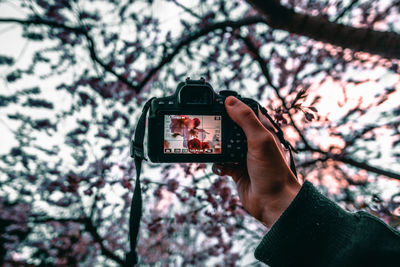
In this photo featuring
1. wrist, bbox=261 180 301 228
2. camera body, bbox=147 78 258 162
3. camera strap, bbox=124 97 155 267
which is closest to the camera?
wrist, bbox=261 180 301 228

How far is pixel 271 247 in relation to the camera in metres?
0.97

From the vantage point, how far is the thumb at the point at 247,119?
54.5 inches

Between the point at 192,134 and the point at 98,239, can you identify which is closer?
the point at 192,134

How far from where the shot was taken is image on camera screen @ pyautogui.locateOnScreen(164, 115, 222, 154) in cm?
167

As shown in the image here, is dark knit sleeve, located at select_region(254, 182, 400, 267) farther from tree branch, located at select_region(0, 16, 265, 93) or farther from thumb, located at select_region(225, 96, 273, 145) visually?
tree branch, located at select_region(0, 16, 265, 93)

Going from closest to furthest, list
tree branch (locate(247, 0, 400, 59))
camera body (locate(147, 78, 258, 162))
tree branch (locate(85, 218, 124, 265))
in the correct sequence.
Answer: camera body (locate(147, 78, 258, 162)) < tree branch (locate(247, 0, 400, 59)) < tree branch (locate(85, 218, 124, 265))

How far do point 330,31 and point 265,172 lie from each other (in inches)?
79.9

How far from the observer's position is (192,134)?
1.71 meters

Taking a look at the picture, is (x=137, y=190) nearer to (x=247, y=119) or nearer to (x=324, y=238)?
(x=247, y=119)

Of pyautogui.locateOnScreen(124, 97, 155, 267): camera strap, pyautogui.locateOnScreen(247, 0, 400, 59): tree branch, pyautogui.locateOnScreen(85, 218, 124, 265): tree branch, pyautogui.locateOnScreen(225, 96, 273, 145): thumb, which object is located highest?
pyautogui.locateOnScreen(247, 0, 400, 59): tree branch

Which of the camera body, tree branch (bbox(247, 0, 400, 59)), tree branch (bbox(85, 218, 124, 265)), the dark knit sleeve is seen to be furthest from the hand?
tree branch (bbox(85, 218, 124, 265))

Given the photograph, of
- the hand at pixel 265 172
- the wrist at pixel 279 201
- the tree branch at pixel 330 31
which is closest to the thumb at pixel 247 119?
the hand at pixel 265 172

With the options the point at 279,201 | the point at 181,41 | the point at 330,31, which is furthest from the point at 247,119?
the point at 181,41

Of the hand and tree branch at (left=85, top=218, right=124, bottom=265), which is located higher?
the hand
